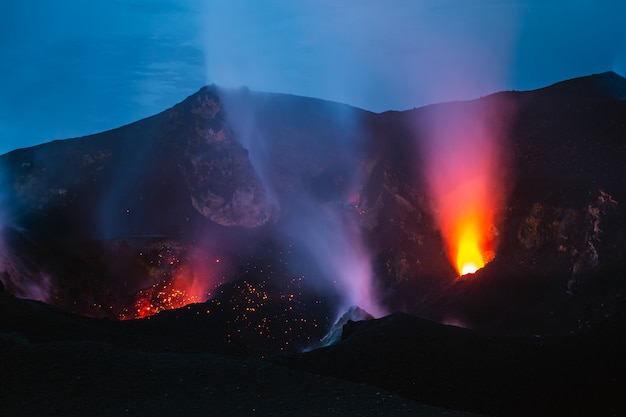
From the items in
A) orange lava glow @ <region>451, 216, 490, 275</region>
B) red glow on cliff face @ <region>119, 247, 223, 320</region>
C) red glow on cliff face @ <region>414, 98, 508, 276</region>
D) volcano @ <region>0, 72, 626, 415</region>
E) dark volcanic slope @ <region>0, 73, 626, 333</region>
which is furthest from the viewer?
red glow on cliff face @ <region>119, 247, 223, 320</region>

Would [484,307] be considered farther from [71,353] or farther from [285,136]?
[285,136]

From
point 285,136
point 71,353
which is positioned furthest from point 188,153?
point 71,353

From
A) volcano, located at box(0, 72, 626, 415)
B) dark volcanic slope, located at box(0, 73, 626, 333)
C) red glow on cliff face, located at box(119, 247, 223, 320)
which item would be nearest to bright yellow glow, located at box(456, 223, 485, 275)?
volcano, located at box(0, 72, 626, 415)

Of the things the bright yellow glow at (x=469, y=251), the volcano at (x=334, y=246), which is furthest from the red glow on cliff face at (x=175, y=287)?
the bright yellow glow at (x=469, y=251)

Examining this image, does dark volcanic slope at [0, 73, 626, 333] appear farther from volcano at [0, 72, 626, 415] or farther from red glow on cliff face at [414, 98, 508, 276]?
red glow on cliff face at [414, 98, 508, 276]

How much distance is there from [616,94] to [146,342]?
3141 cm

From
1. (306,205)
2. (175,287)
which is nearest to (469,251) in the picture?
(306,205)

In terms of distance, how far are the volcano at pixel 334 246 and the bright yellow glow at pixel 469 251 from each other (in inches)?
14.4

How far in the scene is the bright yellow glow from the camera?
35.1 meters

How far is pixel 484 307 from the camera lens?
91.4 feet

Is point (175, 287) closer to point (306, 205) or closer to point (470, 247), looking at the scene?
point (306, 205)

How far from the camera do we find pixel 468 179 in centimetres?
3706

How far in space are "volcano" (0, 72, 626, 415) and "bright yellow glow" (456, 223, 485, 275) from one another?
366mm

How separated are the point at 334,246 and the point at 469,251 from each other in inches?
353
